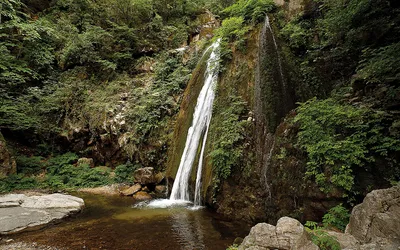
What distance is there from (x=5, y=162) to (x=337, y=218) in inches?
518

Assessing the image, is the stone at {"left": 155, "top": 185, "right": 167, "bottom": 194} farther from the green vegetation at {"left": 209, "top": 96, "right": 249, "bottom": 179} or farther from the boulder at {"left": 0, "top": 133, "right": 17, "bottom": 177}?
the boulder at {"left": 0, "top": 133, "right": 17, "bottom": 177}

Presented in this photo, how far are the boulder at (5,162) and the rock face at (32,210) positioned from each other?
4.13 metres

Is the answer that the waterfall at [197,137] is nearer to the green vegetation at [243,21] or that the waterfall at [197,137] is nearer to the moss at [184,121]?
the moss at [184,121]

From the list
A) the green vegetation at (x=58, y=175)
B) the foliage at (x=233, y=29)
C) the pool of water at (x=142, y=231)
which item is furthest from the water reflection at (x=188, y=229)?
the foliage at (x=233, y=29)

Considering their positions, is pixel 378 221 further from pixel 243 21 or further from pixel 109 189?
pixel 109 189

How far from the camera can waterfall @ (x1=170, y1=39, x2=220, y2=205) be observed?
8.16 m

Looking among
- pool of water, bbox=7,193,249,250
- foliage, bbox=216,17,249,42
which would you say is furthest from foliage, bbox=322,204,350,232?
foliage, bbox=216,17,249,42

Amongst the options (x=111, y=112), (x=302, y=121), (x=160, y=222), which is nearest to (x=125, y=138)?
(x=111, y=112)

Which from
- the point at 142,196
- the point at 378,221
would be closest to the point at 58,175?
the point at 142,196

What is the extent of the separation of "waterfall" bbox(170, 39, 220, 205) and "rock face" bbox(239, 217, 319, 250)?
4.29 m

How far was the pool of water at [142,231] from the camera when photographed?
16.1 feet

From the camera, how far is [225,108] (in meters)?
7.82

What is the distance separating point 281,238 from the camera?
3213 mm

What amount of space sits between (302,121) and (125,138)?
9353 millimetres
